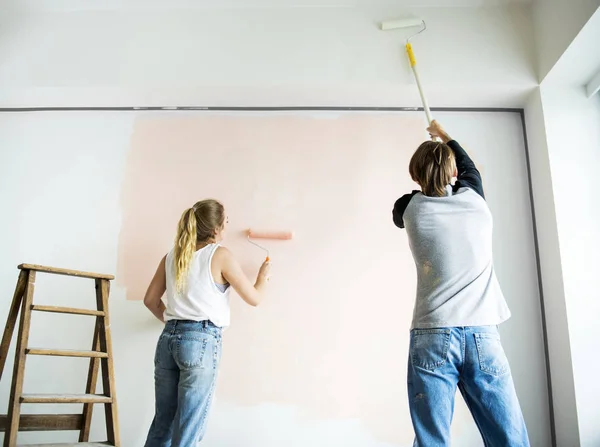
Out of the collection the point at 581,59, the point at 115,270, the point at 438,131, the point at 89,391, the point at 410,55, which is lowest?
the point at 89,391

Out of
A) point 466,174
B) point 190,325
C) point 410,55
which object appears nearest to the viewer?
point 466,174

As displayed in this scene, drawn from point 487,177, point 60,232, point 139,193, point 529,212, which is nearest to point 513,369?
point 529,212

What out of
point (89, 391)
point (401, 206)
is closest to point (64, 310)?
point (89, 391)

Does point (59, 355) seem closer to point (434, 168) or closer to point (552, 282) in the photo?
point (434, 168)

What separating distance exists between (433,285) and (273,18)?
1.65 m

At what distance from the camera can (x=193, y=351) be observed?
5.84 ft

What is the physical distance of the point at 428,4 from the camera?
2.55 metres

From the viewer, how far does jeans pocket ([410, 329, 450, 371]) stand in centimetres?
143

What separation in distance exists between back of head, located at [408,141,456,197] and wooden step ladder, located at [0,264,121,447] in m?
1.28

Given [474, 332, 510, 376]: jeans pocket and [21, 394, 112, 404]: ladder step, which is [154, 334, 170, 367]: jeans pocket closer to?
[21, 394, 112, 404]: ladder step

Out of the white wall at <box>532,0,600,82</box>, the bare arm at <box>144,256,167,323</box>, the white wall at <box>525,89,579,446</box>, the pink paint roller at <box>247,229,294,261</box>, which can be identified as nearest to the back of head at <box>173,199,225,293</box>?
the bare arm at <box>144,256,167,323</box>

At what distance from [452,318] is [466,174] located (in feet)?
1.65

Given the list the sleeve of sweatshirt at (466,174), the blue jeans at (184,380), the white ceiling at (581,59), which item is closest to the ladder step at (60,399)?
the blue jeans at (184,380)

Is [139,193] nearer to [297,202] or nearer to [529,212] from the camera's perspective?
[297,202]
